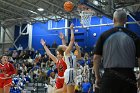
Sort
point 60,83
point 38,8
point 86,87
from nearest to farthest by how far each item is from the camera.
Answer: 1. point 60,83
2. point 86,87
3. point 38,8

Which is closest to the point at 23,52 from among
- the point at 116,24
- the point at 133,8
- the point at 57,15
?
the point at 57,15

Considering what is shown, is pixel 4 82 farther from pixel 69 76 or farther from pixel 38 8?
pixel 38 8

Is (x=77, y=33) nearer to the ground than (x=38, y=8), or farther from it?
nearer to the ground

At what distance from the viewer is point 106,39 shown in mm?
4223

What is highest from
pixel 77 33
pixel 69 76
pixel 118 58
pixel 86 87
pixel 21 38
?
pixel 77 33

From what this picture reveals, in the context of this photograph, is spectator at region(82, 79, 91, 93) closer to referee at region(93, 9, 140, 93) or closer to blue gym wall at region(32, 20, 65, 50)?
referee at region(93, 9, 140, 93)

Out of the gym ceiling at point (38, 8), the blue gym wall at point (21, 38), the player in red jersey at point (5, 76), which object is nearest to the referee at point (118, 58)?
the player in red jersey at point (5, 76)

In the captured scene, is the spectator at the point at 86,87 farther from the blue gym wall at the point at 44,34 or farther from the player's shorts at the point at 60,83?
the blue gym wall at the point at 44,34

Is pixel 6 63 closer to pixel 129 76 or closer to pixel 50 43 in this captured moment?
pixel 129 76

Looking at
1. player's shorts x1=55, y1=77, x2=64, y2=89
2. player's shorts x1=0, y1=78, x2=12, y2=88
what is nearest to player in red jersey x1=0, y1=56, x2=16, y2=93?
player's shorts x1=0, y1=78, x2=12, y2=88

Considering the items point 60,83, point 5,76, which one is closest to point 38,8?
point 5,76

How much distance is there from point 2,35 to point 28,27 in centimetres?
315

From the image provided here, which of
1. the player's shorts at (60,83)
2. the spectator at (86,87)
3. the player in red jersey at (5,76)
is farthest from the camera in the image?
the spectator at (86,87)

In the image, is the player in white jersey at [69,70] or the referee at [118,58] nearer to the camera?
the referee at [118,58]
